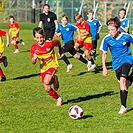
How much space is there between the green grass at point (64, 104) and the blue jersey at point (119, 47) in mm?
896

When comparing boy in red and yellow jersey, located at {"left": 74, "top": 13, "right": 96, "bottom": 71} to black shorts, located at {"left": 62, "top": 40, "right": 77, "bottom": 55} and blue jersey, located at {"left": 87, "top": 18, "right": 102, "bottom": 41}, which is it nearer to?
black shorts, located at {"left": 62, "top": 40, "right": 77, "bottom": 55}

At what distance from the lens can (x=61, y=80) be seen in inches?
538

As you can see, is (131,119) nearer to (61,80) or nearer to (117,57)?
(117,57)

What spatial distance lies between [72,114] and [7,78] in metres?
5.91

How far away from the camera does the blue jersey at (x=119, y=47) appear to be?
30.3ft

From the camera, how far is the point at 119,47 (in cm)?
930

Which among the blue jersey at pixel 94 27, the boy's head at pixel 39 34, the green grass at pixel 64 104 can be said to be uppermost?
the boy's head at pixel 39 34

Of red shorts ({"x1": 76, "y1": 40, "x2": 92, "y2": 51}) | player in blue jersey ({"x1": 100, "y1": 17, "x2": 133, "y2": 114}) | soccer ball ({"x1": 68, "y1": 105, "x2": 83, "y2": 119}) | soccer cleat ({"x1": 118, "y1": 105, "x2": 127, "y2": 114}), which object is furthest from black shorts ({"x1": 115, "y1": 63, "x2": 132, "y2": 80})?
red shorts ({"x1": 76, "y1": 40, "x2": 92, "y2": 51})

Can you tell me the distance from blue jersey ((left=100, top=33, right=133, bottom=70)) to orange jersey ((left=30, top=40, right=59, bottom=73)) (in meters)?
1.17

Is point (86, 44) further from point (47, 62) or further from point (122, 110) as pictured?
point (122, 110)

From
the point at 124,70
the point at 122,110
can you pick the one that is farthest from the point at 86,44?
the point at 122,110

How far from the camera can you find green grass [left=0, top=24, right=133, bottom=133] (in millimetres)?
7953

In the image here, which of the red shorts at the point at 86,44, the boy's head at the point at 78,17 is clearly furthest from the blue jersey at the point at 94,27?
the boy's head at the point at 78,17

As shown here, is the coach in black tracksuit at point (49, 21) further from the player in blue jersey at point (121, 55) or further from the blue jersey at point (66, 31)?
the player in blue jersey at point (121, 55)
